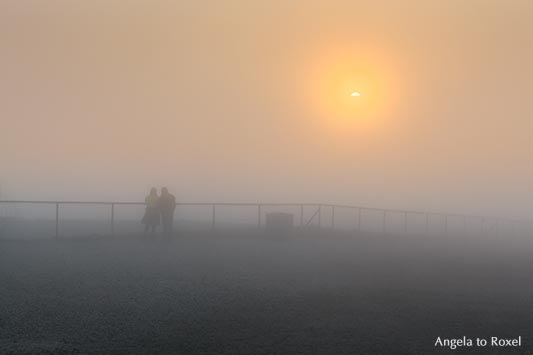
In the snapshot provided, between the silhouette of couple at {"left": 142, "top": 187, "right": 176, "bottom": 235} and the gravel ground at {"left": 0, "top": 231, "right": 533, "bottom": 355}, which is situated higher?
the silhouette of couple at {"left": 142, "top": 187, "right": 176, "bottom": 235}

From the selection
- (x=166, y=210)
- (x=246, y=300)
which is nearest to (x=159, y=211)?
(x=166, y=210)

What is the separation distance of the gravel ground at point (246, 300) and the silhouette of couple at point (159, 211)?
249cm

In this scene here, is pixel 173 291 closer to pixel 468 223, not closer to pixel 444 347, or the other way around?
pixel 444 347

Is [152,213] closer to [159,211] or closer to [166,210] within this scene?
[159,211]

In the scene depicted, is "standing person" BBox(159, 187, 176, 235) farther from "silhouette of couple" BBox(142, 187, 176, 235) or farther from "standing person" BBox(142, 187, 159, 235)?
"standing person" BBox(142, 187, 159, 235)

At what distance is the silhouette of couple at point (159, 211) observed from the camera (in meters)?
17.2

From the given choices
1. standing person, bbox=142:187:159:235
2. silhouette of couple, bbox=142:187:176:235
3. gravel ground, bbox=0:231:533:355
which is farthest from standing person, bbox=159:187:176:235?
gravel ground, bbox=0:231:533:355

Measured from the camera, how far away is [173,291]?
9031 mm

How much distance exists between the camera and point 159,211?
1728 cm

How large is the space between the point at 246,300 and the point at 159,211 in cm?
945

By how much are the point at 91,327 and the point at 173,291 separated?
2.50m

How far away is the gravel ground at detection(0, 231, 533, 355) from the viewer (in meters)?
6.20

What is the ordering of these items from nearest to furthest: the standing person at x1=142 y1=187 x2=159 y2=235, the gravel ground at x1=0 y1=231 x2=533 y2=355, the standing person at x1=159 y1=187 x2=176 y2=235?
the gravel ground at x1=0 y1=231 x2=533 y2=355 → the standing person at x1=142 y1=187 x2=159 y2=235 → the standing person at x1=159 y1=187 x2=176 y2=235

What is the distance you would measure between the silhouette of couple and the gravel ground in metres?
2.49
